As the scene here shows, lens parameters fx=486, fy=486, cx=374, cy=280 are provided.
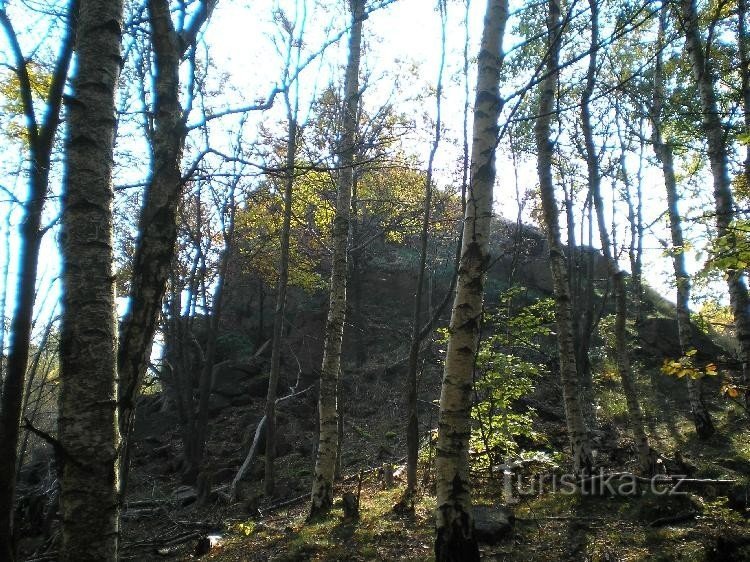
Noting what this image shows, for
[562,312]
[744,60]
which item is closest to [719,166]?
[744,60]

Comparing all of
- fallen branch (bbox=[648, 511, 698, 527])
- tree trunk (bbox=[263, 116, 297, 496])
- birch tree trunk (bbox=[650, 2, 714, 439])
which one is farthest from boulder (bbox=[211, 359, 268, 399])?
fallen branch (bbox=[648, 511, 698, 527])

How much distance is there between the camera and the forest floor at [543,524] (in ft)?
16.3

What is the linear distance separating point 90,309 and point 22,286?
4377 mm

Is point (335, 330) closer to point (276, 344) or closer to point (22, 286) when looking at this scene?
point (276, 344)

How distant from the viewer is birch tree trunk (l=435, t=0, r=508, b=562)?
3.90 meters

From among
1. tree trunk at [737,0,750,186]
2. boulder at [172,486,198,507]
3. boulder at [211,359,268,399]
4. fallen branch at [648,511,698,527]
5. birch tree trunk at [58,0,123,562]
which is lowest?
boulder at [172,486,198,507]

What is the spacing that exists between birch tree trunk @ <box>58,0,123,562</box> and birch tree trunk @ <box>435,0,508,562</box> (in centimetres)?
264

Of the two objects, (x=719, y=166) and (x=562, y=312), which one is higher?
(x=719, y=166)

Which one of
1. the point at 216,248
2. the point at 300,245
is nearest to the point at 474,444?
the point at 300,245

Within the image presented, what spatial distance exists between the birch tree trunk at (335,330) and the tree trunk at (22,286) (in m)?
3.60

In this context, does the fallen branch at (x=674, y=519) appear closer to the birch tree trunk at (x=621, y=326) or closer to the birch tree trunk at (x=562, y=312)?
the birch tree trunk at (x=562, y=312)

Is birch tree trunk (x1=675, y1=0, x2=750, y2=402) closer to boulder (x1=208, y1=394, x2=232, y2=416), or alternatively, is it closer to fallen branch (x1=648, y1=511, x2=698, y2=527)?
fallen branch (x1=648, y1=511, x2=698, y2=527)

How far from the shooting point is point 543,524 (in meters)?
6.03

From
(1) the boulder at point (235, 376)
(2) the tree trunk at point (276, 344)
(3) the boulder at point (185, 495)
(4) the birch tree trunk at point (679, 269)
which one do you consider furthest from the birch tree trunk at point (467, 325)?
(1) the boulder at point (235, 376)
